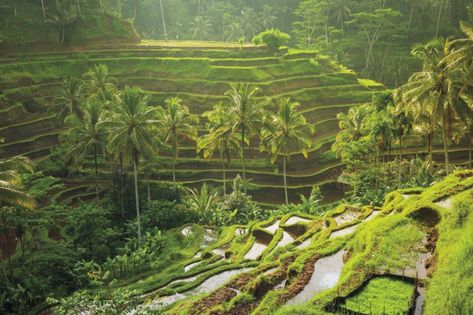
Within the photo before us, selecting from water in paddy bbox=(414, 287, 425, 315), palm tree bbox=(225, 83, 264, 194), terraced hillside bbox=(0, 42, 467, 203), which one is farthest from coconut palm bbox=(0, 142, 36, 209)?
palm tree bbox=(225, 83, 264, 194)

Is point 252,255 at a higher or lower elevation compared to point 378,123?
lower

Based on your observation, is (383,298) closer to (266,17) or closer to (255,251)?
(255,251)

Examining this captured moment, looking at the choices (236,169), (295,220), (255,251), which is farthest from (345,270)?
(236,169)

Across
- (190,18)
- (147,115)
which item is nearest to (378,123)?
(147,115)

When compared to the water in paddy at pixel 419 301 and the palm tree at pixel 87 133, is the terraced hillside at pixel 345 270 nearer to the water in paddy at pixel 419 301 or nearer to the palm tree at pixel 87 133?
the water in paddy at pixel 419 301

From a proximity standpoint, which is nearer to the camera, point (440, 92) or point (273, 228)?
point (440, 92)

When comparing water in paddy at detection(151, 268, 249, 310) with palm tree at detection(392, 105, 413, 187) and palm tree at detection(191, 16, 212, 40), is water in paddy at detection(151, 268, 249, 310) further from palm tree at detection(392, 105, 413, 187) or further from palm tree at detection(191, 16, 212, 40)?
palm tree at detection(191, 16, 212, 40)

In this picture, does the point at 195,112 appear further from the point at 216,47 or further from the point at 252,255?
the point at 252,255
